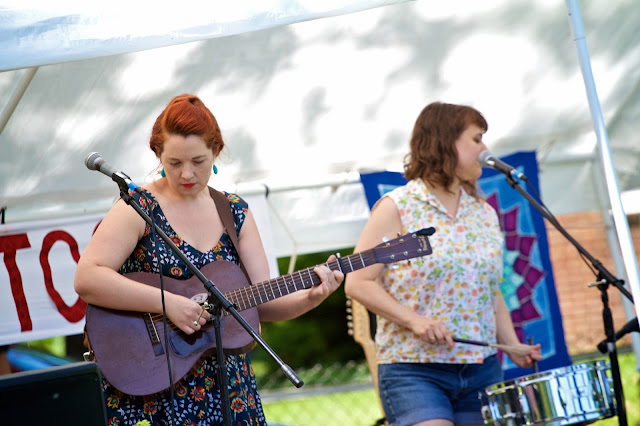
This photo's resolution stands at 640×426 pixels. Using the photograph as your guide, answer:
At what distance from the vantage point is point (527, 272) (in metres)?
4.55

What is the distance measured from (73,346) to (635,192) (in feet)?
21.9

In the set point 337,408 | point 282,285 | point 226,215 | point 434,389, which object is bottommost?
point 337,408

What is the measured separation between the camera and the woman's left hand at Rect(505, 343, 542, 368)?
10.7 ft

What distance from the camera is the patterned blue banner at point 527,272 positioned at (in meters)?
4.53

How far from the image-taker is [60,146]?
12.3 ft

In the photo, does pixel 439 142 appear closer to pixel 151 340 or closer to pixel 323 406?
pixel 151 340

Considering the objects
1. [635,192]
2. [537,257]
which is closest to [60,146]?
[537,257]

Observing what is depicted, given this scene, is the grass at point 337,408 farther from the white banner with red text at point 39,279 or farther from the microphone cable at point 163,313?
the microphone cable at point 163,313

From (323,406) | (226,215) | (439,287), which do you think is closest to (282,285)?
(226,215)

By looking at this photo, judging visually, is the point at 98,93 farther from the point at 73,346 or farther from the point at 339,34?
the point at 73,346

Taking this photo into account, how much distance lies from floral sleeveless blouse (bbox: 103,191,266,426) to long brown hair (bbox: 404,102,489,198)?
102 centimetres

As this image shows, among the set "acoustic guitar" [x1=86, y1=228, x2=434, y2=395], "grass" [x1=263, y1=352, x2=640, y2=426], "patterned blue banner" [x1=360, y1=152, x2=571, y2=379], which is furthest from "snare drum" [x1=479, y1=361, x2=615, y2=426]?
"grass" [x1=263, y1=352, x2=640, y2=426]

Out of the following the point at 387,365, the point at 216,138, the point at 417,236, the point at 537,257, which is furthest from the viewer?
the point at 537,257

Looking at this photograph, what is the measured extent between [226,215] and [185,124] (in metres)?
0.35
